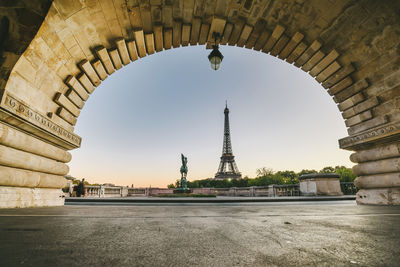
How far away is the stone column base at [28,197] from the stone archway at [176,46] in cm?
2

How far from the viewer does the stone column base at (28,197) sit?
358cm

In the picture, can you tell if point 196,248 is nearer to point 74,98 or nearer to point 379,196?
point 74,98

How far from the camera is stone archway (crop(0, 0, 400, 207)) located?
3785 mm

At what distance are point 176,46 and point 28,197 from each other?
563 cm

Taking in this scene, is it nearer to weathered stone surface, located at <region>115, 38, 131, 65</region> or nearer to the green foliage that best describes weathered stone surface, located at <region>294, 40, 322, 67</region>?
weathered stone surface, located at <region>115, 38, 131, 65</region>

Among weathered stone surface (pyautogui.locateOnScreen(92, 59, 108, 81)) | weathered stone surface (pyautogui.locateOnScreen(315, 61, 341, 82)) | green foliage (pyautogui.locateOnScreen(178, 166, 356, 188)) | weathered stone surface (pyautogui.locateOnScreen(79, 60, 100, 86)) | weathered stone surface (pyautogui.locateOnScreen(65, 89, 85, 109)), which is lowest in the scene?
green foliage (pyautogui.locateOnScreen(178, 166, 356, 188))

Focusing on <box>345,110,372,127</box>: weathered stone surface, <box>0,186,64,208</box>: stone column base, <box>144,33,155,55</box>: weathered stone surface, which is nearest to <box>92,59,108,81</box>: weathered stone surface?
<box>144,33,155,55</box>: weathered stone surface

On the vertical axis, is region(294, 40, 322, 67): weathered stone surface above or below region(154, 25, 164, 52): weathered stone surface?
below

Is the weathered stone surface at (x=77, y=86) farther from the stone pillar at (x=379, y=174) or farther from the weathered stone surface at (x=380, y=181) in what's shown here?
the weathered stone surface at (x=380, y=181)

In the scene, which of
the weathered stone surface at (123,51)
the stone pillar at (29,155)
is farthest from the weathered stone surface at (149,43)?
the stone pillar at (29,155)

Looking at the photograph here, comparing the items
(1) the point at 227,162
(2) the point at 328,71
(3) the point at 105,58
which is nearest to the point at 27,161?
(3) the point at 105,58

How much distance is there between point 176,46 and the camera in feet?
19.8

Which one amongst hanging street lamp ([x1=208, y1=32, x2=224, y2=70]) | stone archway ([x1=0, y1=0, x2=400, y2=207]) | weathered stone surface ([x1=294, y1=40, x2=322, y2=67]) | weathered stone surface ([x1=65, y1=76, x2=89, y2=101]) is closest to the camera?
stone archway ([x1=0, y1=0, x2=400, y2=207])

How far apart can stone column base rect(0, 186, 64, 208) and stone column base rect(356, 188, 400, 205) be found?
8881 mm
